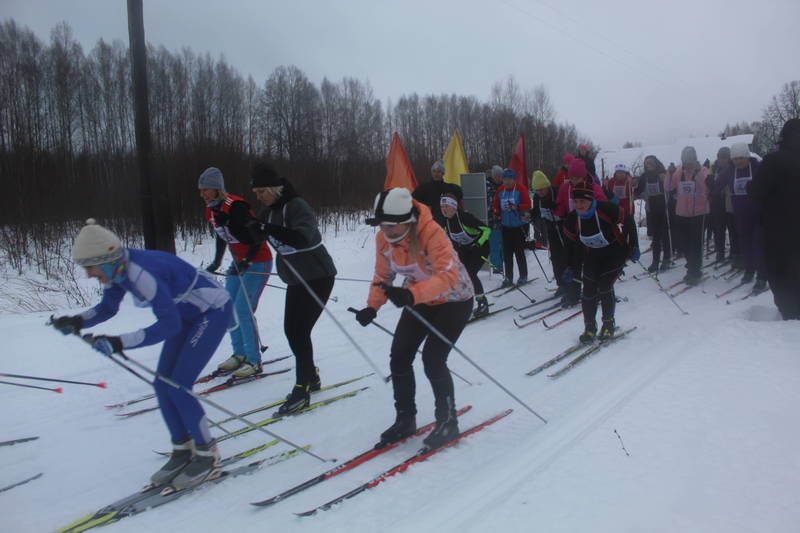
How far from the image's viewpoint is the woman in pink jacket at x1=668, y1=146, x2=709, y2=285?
8.98 m

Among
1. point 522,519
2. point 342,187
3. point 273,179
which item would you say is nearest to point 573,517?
point 522,519

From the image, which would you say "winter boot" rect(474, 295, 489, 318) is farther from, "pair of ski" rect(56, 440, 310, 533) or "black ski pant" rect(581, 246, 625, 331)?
"pair of ski" rect(56, 440, 310, 533)

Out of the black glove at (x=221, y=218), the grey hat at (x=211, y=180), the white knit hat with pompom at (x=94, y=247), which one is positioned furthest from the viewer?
the grey hat at (x=211, y=180)

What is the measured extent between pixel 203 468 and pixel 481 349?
3.64 m

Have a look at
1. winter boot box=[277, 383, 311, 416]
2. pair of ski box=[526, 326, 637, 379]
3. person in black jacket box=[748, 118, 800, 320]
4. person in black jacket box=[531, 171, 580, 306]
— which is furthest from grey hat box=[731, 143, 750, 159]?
winter boot box=[277, 383, 311, 416]

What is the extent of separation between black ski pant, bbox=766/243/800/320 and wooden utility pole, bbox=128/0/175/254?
8.13m

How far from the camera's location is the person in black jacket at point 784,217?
5.69 meters

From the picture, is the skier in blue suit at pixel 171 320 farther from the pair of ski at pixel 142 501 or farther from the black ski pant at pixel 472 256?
the black ski pant at pixel 472 256

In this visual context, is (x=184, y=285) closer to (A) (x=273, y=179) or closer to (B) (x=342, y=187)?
(A) (x=273, y=179)

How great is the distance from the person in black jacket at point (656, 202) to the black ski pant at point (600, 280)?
175 inches

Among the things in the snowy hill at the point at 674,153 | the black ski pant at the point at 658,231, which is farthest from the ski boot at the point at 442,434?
the snowy hill at the point at 674,153

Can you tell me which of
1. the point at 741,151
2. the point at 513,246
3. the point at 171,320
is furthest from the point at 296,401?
the point at 741,151

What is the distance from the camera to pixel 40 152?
1269 centimetres

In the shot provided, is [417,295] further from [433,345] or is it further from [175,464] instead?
[175,464]
